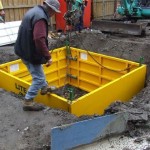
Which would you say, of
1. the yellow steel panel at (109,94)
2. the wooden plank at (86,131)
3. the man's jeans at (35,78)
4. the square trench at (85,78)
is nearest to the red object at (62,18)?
the square trench at (85,78)

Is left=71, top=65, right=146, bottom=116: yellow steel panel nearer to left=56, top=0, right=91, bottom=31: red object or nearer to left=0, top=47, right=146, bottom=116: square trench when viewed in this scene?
left=0, top=47, right=146, bottom=116: square trench

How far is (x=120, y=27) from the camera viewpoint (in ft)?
32.4

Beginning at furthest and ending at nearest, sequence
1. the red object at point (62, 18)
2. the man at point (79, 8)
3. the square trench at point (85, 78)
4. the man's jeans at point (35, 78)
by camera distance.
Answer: the red object at point (62, 18)
the man at point (79, 8)
the square trench at point (85, 78)
the man's jeans at point (35, 78)

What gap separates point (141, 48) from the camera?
323 inches

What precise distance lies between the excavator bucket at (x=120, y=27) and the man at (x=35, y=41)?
5.61m

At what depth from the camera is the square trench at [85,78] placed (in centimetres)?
521

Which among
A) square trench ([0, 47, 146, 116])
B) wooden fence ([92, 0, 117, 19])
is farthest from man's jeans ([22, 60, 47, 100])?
wooden fence ([92, 0, 117, 19])

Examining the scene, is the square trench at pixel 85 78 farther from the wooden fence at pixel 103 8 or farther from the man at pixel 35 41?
the wooden fence at pixel 103 8

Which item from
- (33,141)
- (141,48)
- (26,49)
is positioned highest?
(26,49)

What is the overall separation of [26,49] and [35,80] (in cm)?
57

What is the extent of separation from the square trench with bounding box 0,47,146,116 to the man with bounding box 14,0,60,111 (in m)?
0.53

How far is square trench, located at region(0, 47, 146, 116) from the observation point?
5211mm

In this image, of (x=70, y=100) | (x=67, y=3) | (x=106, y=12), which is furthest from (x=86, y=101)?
(x=106, y=12)

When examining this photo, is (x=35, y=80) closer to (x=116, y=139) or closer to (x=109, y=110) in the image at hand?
(x=109, y=110)
